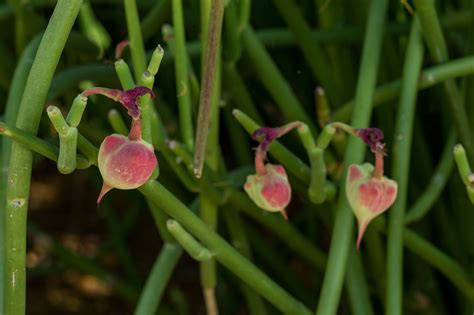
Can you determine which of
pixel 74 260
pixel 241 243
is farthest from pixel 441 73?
pixel 74 260

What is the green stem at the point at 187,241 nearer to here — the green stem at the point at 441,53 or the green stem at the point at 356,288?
the green stem at the point at 356,288

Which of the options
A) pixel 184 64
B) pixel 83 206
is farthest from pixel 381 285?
pixel 83 206

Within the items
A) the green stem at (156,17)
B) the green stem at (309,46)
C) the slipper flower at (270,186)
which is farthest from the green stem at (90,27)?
the slipper flower at (270,186)

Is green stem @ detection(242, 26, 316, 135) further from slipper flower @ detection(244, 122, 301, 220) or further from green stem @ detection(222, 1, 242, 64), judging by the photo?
slipper flower @ detection(244, 122, 301, 220)

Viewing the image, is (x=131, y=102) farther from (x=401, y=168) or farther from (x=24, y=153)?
(x=401, y=168)

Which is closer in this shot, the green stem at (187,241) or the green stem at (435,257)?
the green stem at (187,241)

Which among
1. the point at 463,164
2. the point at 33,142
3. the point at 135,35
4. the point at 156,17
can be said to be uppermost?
the point at 156,17
